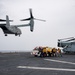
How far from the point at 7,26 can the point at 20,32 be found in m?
8.67

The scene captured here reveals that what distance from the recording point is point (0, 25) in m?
61.8

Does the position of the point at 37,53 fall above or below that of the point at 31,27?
below

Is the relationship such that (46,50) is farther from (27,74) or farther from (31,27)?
(31,27)

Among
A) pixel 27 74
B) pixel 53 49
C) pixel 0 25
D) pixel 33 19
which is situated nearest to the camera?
pixel 27 74

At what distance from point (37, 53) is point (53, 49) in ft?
14.4

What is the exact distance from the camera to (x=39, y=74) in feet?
46.4

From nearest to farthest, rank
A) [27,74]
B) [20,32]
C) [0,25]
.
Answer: [27,74] → [0,25] → [20,32]

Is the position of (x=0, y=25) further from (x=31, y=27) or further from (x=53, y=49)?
(x=53, y=49)

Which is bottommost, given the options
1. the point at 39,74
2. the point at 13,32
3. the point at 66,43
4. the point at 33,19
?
the point at 39,74

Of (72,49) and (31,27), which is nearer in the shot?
(72,49)

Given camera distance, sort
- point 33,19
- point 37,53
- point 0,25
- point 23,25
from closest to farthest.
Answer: point 37,53 → point 0,25 → point 23,25 → point 33,19

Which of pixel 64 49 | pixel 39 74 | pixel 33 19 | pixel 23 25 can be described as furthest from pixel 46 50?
pixel 33 19

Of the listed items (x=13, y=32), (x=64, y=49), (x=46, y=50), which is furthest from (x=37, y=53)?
(x=13, y=32)

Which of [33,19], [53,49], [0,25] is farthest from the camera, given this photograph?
[33,19]
